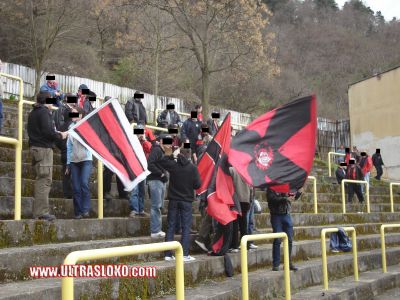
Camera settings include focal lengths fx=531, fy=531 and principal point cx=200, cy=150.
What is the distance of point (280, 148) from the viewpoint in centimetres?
808

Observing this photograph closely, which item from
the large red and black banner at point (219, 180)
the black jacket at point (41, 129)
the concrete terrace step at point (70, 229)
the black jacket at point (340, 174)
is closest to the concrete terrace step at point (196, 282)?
the large red and black banner at point (219, 180)

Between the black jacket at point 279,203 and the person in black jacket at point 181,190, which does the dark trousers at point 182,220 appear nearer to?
the person in black jacket at point 181,190

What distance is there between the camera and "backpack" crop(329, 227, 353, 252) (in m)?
11.3

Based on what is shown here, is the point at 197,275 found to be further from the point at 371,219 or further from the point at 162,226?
the point at 371,219

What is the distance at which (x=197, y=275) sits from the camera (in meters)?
7.57

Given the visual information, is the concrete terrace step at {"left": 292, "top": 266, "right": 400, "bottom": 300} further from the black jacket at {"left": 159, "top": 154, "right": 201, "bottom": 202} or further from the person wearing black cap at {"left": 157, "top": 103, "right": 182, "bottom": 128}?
the person wearing black cap at {"left": 157, "top": 103, "right": 182, "bottom": 128}

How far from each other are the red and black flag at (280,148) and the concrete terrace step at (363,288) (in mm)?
1880

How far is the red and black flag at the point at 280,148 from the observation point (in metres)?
7.80

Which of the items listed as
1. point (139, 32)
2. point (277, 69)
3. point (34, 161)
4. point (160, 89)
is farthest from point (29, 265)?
point (160, 89)

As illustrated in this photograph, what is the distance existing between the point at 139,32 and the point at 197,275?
20.3 meters

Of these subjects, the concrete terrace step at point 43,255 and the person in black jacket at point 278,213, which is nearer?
the concrete terrace step at point 43,255

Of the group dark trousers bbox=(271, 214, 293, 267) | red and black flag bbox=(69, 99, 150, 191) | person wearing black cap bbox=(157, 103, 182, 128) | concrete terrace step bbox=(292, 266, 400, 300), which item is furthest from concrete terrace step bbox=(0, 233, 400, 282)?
person wearing black cap bbox=(157, 103, 182, 128)

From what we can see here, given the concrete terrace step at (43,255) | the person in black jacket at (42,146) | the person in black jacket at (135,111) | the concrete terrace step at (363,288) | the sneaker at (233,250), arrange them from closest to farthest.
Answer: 1. the concrete terrace step at (43,255)
2. the person in black jacket at (42,146)
3. the concrete terrace step at (363,288)
4. the sneaker at (233,250)
5. the person in black jacket at (135,111)

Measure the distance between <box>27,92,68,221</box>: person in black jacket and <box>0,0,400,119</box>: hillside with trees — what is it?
44.6 ft
